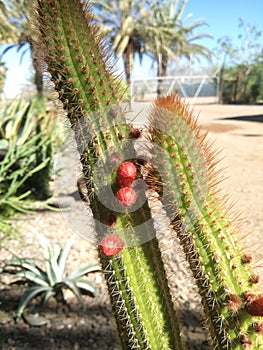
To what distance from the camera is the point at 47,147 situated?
450 centimetres

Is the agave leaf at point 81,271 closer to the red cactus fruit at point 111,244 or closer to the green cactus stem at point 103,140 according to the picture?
the green cactus stem at point 103,140

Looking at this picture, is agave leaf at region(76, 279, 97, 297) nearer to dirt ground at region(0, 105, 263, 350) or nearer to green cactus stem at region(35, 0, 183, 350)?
dirt ground at region(0, 105, 263, 350)

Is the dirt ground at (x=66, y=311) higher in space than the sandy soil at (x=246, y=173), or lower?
higher

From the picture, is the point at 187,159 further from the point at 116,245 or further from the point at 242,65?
the point at 242,65

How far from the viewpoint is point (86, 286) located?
8.98 feet

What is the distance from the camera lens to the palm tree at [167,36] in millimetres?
22078

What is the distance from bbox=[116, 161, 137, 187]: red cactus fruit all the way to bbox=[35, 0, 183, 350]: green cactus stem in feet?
0.10

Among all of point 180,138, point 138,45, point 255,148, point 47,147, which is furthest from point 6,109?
point 138,45

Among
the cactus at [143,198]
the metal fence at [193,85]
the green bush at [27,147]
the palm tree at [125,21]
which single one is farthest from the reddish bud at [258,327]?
the metal fence at [193,85]

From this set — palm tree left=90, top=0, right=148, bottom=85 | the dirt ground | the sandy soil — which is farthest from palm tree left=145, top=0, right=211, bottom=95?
the dirt ground

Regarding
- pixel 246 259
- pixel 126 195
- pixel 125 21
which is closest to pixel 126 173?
pixel 126 195

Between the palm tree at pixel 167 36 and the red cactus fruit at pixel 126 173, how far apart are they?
800 inches

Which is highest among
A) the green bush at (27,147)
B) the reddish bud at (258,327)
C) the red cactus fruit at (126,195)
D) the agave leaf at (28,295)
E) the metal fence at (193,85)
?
the red cactus fruit at (126,195)

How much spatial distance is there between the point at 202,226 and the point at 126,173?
0.29m
